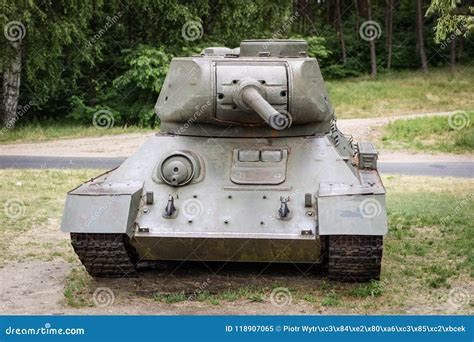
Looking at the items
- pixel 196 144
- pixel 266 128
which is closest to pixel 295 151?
pixel 266 128

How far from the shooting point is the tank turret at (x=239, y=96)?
35.2 feet

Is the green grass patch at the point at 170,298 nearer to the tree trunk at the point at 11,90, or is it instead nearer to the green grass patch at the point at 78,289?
the green grass patch at the point at 78,289

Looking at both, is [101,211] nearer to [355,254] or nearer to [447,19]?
[355,254]

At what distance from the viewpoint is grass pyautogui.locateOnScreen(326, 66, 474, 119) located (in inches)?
1235

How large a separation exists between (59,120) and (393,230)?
63.4ft

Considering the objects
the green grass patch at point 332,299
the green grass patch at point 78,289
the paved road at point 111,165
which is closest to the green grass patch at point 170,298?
the green grass patch at point 78,289

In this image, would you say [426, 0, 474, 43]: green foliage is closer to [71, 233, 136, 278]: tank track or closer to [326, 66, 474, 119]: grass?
[71, 233, 136, 278]: tank track

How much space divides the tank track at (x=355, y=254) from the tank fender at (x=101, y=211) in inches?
84.2

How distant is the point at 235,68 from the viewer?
1093 centimetres

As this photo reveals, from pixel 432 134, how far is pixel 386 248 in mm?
13780

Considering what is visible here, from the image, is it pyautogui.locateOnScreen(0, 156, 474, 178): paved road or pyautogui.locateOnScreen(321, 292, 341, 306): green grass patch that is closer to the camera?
pyautogui.locateOnScreen(321, 292, 341, 306): green grass patch

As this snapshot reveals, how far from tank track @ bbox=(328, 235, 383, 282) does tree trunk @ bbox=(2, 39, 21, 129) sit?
1879 cm

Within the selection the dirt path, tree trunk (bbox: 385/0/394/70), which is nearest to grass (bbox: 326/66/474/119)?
tree trunk (bbox: 385/0/394/70)

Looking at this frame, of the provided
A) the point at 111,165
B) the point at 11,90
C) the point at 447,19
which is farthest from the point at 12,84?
the point at 447,19
